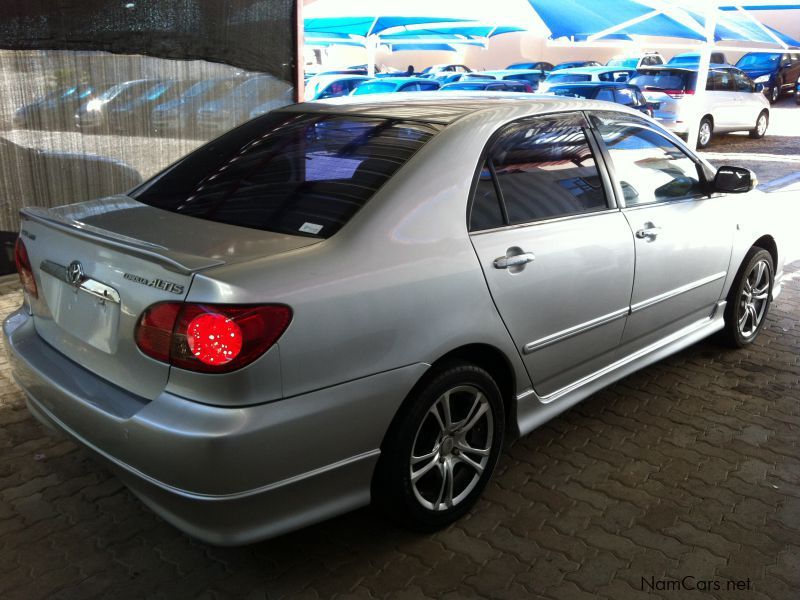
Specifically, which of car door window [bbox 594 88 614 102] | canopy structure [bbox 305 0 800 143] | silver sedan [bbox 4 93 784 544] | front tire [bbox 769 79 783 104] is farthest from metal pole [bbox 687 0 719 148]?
front tire [bbox 769 79 783 104]

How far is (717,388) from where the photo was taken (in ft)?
14.3

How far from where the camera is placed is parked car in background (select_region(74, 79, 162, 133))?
5.97 m

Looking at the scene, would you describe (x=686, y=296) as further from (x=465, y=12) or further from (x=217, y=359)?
(x=465, y=12)

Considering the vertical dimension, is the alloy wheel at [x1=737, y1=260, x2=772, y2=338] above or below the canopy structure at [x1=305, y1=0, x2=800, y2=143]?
below

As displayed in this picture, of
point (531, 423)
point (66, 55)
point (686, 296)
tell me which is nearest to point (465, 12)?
point (66, 55)

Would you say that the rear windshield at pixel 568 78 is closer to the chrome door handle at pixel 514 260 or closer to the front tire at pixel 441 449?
the chrome door handle at pixel 514 260

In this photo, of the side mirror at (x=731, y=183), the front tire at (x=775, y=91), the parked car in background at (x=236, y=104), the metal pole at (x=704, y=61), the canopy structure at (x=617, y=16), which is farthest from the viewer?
the front tire at (x=775, y=91)

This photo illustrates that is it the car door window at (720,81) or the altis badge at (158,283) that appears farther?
the car door window at (720,81)

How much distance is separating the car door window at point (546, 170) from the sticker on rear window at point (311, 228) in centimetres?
83

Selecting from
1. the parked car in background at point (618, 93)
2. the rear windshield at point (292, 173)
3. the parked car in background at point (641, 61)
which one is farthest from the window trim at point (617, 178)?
the parked car in background at point (641, 61)

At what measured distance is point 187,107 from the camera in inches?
261

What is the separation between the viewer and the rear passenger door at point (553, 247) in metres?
2.93

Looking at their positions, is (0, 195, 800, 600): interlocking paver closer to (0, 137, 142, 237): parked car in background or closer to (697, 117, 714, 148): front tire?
(0, 137, 142, 237): parked car in background

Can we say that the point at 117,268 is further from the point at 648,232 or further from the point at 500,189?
the point at 648,232
